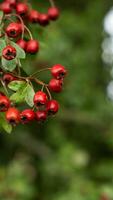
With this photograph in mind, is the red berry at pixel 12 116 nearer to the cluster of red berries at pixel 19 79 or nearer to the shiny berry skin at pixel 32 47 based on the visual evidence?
the cluster of red berries at pixel 19 79

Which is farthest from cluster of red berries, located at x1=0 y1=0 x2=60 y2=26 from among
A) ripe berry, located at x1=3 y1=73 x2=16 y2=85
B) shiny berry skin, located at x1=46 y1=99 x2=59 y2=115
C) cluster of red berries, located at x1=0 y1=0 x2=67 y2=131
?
shiny berry skin, located at x1=46 y1=99 x2=59 y2=115

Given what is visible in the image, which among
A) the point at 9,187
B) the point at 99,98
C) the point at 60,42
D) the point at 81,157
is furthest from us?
A: the point at 99,98

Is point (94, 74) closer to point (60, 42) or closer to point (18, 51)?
point (60, 42)

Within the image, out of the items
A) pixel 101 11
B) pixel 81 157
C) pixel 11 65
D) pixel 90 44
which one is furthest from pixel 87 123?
pixel 11 65

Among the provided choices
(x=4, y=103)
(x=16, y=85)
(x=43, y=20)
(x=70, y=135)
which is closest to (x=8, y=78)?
(x=16, y=85)

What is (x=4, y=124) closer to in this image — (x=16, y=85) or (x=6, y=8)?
(x=16, y=85)

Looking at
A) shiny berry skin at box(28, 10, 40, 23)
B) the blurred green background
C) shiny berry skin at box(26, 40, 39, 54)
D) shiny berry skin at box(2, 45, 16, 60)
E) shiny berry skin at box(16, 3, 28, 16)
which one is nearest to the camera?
shiny berry skin at box(2, 45, 16, 60)

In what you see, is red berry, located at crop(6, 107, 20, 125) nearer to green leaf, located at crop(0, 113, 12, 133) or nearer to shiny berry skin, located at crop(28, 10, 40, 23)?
green leaf, located at crop(0, 113, 12, 133)
